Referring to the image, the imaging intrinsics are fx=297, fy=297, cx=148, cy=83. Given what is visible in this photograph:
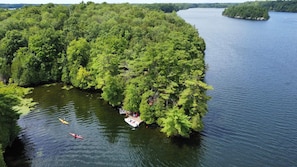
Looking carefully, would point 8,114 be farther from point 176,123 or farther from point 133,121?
point 176,123

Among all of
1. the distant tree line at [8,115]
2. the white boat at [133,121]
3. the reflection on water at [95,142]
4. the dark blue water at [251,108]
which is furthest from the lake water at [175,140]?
the distant tree line at [8,115]

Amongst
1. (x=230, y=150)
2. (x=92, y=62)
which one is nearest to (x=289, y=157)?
(x=230, y=150)

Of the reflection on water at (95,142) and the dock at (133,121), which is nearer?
the reflection on water at (95,142)

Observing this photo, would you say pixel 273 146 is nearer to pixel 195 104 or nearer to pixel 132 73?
pixel 195 104

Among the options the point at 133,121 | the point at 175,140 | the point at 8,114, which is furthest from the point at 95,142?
the point at 8,114

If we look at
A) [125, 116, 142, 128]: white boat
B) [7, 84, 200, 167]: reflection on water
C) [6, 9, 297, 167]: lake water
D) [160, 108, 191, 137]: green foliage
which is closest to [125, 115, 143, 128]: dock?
[125, 116, 142, 128]: white boat

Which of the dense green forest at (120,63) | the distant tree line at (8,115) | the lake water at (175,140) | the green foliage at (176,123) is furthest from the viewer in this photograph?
the dense green forest at (120,63)

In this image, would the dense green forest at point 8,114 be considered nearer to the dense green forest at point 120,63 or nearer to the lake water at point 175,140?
the lake water at point 175,140
